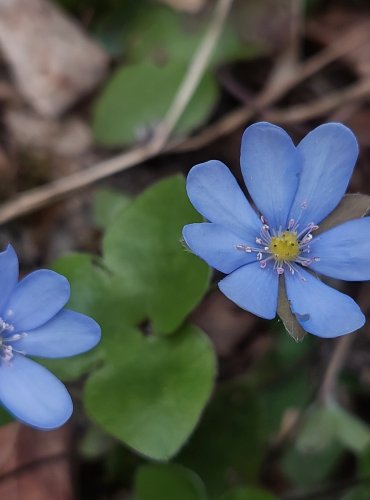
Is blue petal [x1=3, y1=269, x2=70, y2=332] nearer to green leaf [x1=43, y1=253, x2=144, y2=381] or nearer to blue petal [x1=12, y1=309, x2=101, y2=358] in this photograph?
blue petal [x1=12, y1=309, x2=101, y2=358]

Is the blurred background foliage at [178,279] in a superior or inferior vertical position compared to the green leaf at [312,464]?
superior

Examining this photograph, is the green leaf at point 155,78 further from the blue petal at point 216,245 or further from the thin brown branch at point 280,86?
the blue petal at point 216,245

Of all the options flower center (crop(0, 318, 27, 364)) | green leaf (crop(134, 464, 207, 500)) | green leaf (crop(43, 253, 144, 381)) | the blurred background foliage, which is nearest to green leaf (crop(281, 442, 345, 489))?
the blurred background foliage

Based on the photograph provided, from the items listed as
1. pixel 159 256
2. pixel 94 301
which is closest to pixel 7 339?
pixel 94 301

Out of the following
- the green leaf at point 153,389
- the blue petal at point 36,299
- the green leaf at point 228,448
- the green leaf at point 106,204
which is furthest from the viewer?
the green leaf at point 106,204

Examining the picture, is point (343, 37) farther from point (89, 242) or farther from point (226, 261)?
point (226, 261)

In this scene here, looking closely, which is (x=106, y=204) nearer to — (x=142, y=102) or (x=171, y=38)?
(x=142, y=102)

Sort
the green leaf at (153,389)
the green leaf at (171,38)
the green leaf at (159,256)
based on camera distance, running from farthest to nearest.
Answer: the green leaf at (171,38), the green leaf at (159,256), the green leaf at (153,389)

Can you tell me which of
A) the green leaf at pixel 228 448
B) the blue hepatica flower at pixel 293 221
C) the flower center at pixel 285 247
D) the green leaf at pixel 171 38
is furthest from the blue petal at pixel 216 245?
the green leaf at pixel 171 38
